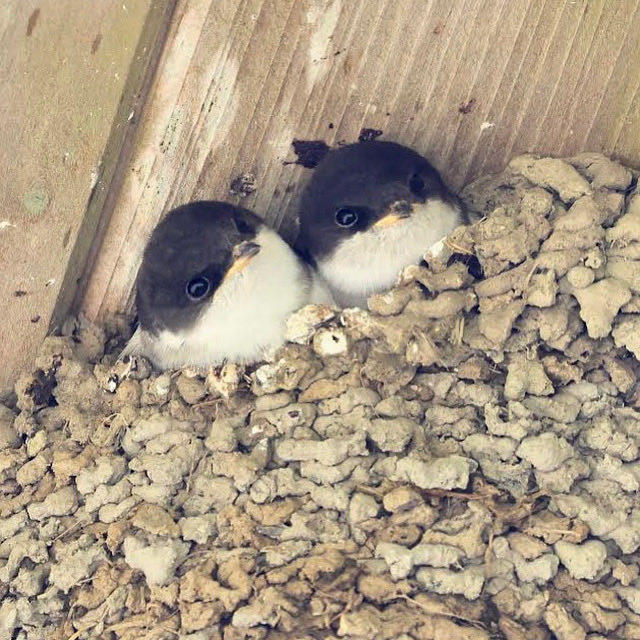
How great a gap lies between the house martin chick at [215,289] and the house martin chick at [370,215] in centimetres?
10

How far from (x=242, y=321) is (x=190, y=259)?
0.26 metres

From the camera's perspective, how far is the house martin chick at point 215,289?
3352 mm

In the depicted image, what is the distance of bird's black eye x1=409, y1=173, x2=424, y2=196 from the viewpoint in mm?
3455

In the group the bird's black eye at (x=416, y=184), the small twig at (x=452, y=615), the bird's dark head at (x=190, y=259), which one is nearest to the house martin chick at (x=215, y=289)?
the bird's dark head at (x=190, y=259)

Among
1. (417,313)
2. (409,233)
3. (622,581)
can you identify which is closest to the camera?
(622,581)

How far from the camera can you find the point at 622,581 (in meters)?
2.88

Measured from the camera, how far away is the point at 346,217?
11.7 ft

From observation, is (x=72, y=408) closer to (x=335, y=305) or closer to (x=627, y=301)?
(x=335, y=305)

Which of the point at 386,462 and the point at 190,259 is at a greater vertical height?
the point at 190,259

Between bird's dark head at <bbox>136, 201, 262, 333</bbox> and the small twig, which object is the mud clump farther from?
bird's dark head at <bbox>136, 201, 262, 333</bbox>

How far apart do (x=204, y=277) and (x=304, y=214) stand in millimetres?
391

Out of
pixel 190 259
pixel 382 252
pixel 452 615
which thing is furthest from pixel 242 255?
pixel 452 615

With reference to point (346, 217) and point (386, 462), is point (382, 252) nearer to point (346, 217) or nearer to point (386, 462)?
point (346, 217)

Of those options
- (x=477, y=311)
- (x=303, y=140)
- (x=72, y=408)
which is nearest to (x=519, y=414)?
(x=477, y=311)
